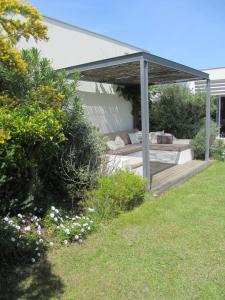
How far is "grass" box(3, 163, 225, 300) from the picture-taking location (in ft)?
10.1

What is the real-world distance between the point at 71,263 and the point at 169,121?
9.13 m

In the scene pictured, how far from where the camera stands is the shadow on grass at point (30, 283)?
303 cm

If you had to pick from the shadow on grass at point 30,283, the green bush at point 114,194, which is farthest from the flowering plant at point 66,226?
the shadow on grass at point 30,283

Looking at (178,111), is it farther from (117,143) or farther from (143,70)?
(143,70)

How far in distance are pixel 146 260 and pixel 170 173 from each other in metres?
4.52

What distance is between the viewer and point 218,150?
10297mm

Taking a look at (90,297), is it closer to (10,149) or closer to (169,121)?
(10,149)

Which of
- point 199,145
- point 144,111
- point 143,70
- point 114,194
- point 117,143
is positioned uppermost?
point 143,70

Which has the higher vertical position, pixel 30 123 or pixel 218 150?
pixel 30 123

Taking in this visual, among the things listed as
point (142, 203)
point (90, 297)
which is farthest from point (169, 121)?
point (90, 297)

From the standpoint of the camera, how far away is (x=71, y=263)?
12.0 ft

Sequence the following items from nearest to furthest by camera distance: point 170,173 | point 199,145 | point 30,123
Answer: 1. point 30,123
2. point 170,173
3. point 199,145

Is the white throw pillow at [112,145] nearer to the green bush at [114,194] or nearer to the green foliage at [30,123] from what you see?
the green bush at [114,194]

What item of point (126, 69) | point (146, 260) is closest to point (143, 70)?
point (126, 69)
